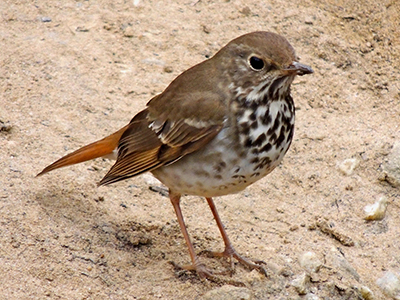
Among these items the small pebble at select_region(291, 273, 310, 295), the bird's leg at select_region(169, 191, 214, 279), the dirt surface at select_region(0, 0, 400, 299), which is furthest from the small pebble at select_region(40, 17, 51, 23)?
the small pebble at select_region(291, 273, 310, 295)

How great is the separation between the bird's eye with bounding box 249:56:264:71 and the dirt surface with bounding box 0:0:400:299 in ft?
4.56

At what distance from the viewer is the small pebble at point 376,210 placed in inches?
216

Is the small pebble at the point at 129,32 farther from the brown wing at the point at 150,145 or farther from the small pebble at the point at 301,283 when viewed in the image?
the small pebble at the point at 301,283

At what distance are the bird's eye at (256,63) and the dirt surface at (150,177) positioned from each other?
54.7 inches

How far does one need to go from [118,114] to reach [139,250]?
1497mm

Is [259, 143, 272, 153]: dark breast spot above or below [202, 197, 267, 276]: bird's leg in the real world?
above

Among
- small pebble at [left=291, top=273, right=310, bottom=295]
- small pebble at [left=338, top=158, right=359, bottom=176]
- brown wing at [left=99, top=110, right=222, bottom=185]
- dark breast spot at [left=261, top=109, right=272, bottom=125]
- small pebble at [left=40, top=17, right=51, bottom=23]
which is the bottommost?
small pebble at [left=338, top=158, right=359, bottom=176]

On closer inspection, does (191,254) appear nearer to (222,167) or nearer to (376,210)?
(222,167)

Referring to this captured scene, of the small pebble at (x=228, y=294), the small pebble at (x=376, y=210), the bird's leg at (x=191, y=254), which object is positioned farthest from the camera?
the small pebble at (x=376, y=210)

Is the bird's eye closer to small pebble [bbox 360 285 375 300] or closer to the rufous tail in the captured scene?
the rufous tail

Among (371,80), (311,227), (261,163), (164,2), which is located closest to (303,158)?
(311,227)

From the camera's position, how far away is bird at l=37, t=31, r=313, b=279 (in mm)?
4211

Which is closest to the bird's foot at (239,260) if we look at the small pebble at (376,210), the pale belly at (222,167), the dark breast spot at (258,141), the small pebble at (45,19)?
the pale belly at (222,167)

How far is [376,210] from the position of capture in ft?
18.0
